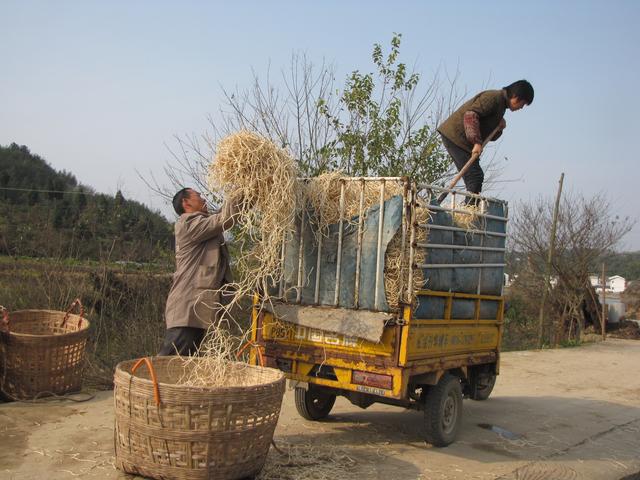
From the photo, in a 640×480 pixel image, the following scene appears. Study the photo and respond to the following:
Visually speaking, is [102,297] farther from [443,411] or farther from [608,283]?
[608,283]

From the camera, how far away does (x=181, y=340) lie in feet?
16.9

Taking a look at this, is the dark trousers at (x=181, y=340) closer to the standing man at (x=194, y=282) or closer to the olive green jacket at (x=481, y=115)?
the standing man at (x=194, y=282)

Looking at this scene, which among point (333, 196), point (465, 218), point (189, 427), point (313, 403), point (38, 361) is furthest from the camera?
point (313, 403)

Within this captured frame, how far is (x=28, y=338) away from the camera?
6184 millimetres

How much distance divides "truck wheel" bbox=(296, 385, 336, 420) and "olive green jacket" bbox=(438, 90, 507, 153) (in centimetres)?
316

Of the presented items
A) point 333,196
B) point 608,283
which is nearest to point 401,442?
point 333,196

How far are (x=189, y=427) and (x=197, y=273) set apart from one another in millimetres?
1565

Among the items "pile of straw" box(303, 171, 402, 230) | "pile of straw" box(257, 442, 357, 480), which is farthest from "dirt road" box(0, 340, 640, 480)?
"pile of straw" box(303, 171, 402, 230)

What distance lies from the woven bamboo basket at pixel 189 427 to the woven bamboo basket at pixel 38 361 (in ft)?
7.96

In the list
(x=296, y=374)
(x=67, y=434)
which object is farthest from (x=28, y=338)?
(x=296, y=374)

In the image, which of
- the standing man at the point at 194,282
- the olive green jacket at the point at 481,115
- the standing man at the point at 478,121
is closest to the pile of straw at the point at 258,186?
the standing man at the point at 194,282

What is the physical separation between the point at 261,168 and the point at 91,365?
4358 millimetres

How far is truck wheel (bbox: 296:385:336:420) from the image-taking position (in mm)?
6190

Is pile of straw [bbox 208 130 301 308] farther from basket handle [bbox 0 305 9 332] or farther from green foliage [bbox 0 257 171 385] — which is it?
green foliage [bbox 0 257 171 385]
